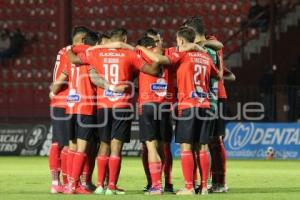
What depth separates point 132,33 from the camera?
28688 mm

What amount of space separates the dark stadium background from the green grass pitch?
4.08 meters

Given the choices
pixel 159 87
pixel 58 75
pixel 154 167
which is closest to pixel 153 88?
pixel 159 87

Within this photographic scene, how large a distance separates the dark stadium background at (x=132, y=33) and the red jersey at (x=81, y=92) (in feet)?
40.2

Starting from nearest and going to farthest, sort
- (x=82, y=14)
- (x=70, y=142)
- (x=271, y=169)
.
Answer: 1. (x=70, y=142)
2. (x=271, y=169)
3. (x=82, y=14)

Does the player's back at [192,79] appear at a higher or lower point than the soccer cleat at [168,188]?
higher

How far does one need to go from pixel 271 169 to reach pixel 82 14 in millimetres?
12863

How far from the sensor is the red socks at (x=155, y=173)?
11.4 m

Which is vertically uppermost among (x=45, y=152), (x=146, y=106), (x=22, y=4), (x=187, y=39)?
(x=22, y=4)

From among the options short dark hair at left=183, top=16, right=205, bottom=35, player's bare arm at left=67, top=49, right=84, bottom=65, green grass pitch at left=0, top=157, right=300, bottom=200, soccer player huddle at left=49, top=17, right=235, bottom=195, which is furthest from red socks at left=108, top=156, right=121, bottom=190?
short dark hair at left=183, top=16, right=205, bottom=35

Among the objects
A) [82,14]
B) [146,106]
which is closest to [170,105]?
[146,106]

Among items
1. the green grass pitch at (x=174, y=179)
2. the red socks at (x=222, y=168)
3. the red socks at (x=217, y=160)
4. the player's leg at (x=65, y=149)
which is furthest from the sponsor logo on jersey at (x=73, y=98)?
the red socks at (x=222, y=168)

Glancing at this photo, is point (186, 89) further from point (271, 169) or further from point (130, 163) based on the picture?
point (130, 163)

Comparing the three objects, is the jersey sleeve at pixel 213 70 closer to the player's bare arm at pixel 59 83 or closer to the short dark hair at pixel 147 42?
the short dark hair at pixel 147 42

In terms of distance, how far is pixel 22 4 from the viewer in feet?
99.4
